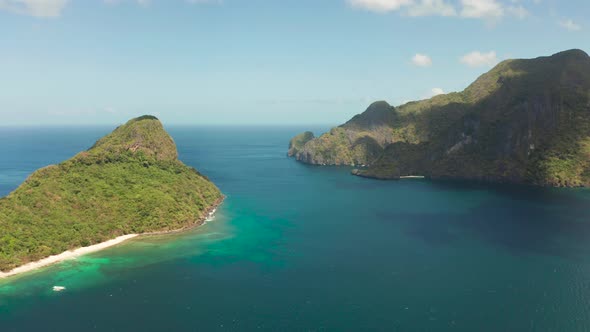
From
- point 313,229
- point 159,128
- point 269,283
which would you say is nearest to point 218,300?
point 269,283

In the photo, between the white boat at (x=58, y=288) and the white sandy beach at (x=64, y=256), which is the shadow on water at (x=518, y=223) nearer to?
the white sandy beach at (x=64, y=256)

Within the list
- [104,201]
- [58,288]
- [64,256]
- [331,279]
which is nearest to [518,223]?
[331,279]

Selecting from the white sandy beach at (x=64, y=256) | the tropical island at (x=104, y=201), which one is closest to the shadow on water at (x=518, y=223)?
the tropical island at (x=104, y=201)

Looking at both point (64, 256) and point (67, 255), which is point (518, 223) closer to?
point (67, 255)

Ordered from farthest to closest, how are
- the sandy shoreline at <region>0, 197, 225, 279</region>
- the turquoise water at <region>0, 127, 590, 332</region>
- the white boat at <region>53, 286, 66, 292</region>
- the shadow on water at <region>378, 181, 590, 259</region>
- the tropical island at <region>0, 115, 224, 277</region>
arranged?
the shadow on water at <region>378, 181, 590, 259</region> → the tropical island at <region>0, 115, 224, 277</region> → the sandy shoreline at <region>0, 197, 225, 279</region> → the white boat at <region>53, 286, 66, 292</region> → the turquoise water at <region>0, 127, 590, 332</region>

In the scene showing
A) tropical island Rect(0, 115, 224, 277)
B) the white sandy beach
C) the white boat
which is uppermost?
tropical island Rect(0, 115, 224, 277)

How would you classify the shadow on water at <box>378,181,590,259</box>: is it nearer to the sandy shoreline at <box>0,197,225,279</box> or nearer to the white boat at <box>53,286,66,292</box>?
the sandy shoreline at <box>0,197,225,279</box>

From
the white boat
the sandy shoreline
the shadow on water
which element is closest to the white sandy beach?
the sandy shoreline

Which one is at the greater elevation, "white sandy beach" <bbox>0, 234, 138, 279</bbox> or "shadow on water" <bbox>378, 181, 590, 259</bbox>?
"shadow on water" <bbox>378, 181, 590, 259</bbox>
